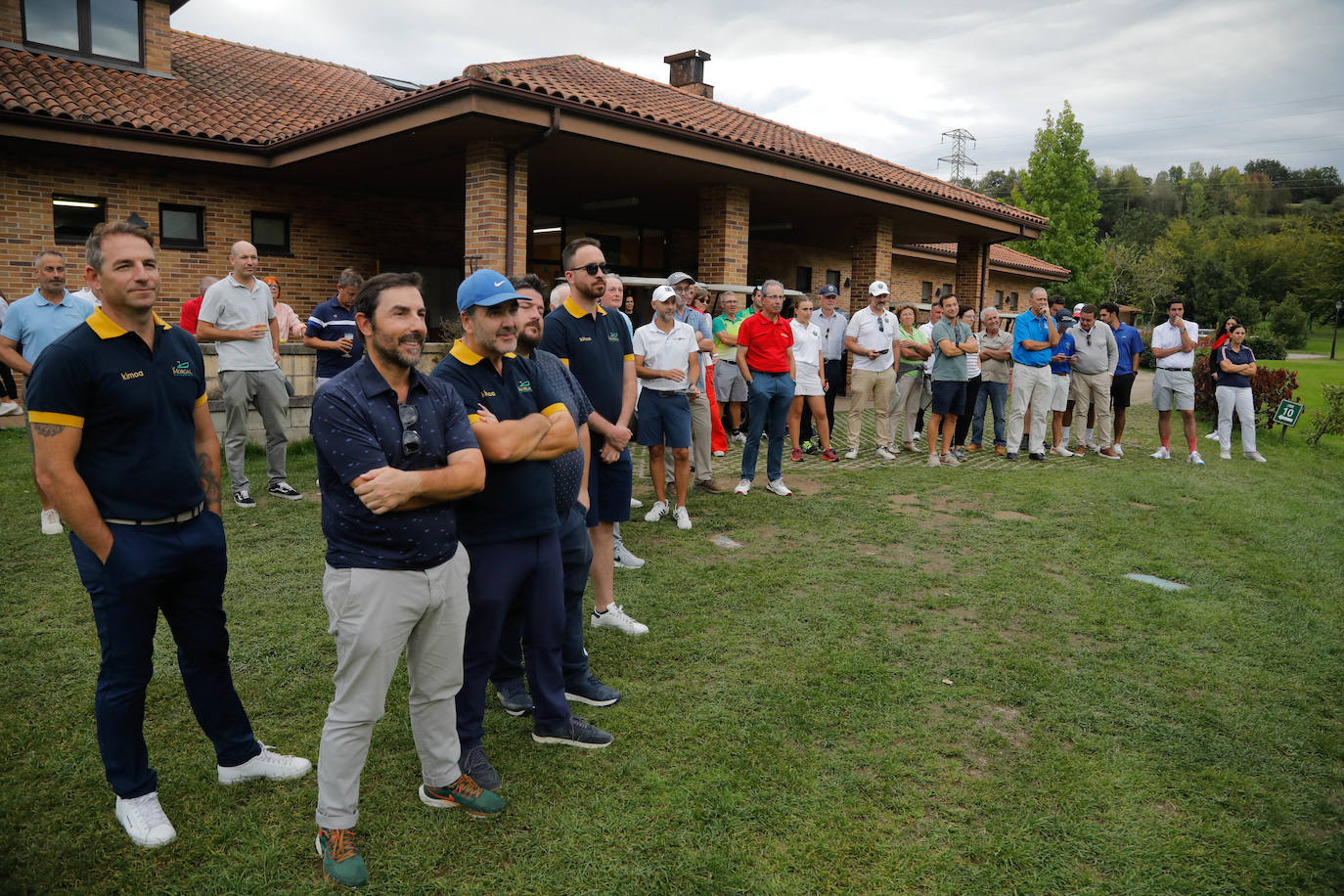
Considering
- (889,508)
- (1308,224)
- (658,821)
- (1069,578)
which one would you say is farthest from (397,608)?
(1308,224)

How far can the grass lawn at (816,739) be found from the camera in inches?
115

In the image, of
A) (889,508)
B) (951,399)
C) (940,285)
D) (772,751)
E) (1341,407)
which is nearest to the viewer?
(772,751)

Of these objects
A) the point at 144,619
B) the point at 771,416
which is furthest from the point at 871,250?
the point at 144,619

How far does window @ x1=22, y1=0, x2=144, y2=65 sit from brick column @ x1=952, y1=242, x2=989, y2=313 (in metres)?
17.5

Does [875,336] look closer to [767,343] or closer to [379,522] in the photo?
[767,343]

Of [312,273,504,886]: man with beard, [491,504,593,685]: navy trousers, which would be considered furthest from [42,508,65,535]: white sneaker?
[312,273,504,886]: man with beard

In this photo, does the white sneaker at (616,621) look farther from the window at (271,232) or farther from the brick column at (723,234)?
the window at (271,232)

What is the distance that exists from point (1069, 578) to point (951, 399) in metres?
4.70

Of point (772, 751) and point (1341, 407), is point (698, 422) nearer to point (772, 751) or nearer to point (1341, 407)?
point (772, 751)

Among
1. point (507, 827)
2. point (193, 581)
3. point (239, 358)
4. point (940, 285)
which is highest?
point (940, 285)

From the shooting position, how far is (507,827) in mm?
3104

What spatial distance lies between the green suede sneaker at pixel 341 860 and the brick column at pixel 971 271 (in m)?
20.4

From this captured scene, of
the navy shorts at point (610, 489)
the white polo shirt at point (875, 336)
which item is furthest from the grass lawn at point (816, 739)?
the white polo shirt at point (875, 336)

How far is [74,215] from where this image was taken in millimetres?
12422
